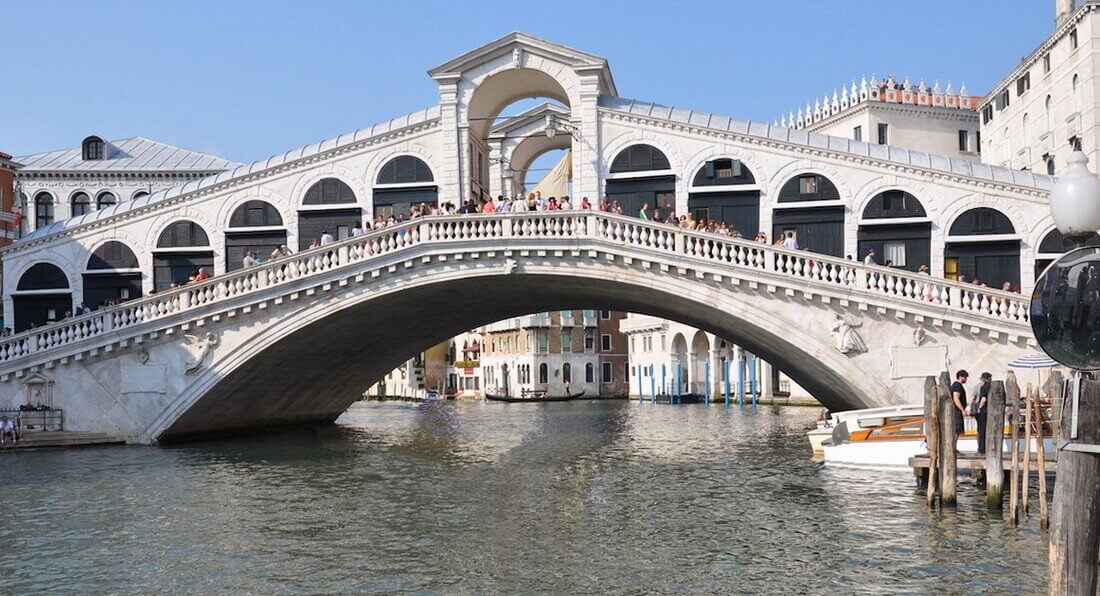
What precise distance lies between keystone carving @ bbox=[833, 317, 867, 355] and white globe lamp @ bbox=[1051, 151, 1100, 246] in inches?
716

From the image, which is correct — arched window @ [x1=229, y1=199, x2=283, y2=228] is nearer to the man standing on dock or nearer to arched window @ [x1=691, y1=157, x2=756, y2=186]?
arched window @ [x1=691, y1=157, x2=756, y2=186]

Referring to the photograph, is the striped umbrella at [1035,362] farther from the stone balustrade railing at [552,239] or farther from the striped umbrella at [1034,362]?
the stone balustrade railing at [552,239]

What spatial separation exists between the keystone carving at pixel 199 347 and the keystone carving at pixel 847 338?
48.1 ft

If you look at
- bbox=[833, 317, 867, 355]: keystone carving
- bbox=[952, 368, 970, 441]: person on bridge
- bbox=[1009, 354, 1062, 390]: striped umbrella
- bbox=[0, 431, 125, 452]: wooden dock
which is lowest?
bbox=[0, 431, 125, 452]: wooden dock

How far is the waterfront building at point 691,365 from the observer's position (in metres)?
60.7

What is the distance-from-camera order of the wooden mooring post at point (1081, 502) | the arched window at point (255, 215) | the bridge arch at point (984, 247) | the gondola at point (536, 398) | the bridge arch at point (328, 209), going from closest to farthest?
the wooden mooring post at point (1081, 502)
the bridge arch at point (984, 247)
the bridge arch at point (328, 209)
the arched window at point (255, 215)
the gondola at point (536, 398)

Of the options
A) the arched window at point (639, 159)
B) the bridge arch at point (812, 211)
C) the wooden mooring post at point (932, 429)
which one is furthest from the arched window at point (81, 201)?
the wooden mooring post at point (932, 429)

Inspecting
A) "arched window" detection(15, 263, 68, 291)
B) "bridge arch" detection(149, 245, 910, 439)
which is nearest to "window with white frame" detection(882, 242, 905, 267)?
"bridge arch" detection(149, 245, 910, 439)

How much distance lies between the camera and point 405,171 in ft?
102

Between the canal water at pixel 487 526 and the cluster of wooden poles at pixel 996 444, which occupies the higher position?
the cluster of wooden poles at pixel 996 444

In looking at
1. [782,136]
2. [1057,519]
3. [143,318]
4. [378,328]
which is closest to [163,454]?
[143,318]

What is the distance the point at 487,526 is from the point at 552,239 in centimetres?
1091

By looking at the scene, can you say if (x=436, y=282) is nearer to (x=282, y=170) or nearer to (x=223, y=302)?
(x=223, y=302)

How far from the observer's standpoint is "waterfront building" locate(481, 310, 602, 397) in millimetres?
77875
